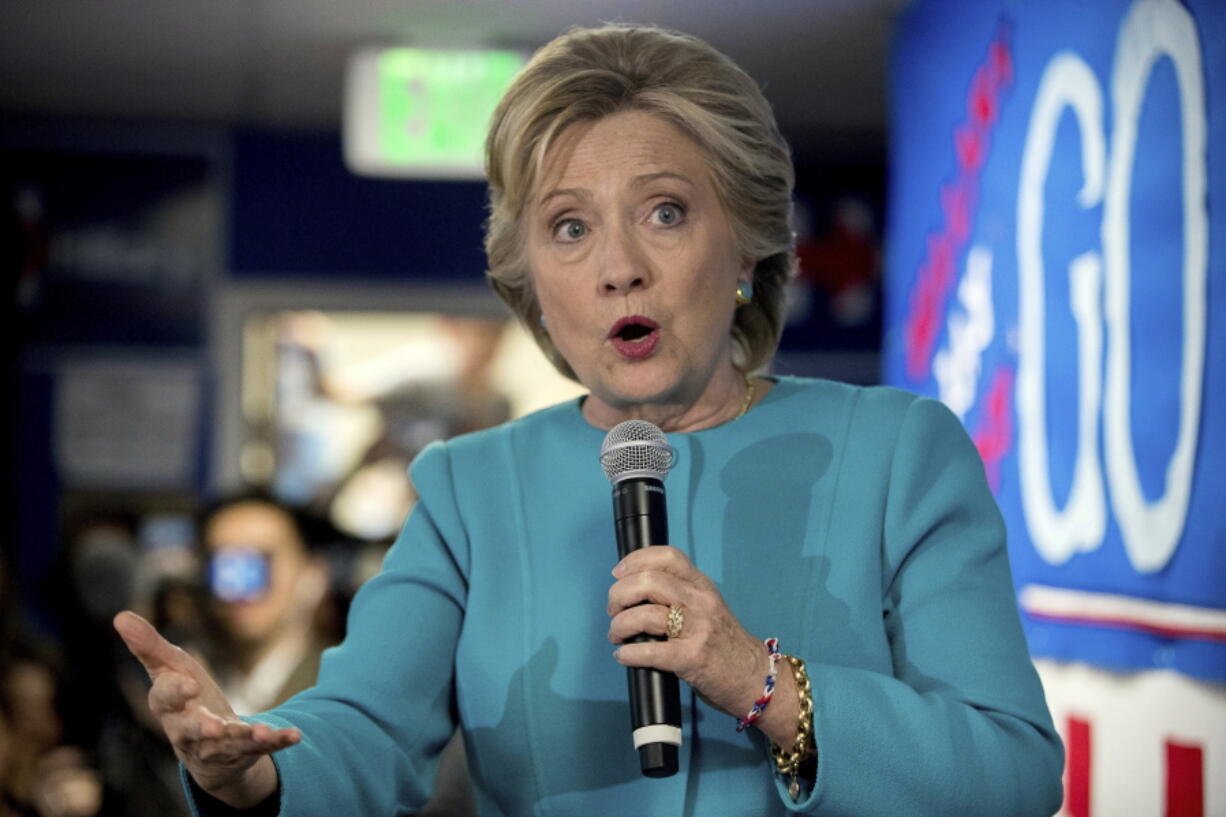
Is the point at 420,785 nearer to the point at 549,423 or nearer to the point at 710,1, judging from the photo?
the point at 549,423

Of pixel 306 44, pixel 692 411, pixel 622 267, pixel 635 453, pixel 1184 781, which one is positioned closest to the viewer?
pixel 635 453

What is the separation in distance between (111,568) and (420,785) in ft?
17.7

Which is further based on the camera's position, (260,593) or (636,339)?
(260,593)

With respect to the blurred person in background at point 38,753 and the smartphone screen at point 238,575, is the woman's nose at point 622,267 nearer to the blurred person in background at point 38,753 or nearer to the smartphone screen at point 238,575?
the smartphone screen at point 238,575

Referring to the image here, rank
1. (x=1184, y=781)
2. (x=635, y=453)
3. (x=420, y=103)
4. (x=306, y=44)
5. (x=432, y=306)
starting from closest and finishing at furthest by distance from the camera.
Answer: (x=635, y=453)
(x=1184, y=781)
(x=420, y=103)
(x=306, y=44)
(x=432, y=306)

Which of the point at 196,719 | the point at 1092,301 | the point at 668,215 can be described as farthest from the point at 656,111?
the point at 1092,301

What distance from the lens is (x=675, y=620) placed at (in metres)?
1.17

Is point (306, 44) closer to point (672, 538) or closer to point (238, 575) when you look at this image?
point (238, 575)

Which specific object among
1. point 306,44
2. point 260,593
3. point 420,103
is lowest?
point 260,593

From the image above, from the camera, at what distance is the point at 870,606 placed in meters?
1.41

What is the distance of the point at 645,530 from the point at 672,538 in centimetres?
27

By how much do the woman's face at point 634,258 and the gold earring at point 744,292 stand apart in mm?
46

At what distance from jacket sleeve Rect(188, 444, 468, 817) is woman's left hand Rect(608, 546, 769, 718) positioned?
1.13 ft

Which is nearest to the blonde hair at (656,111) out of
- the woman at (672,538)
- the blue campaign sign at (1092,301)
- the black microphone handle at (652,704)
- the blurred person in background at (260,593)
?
the woman at (672,538)
